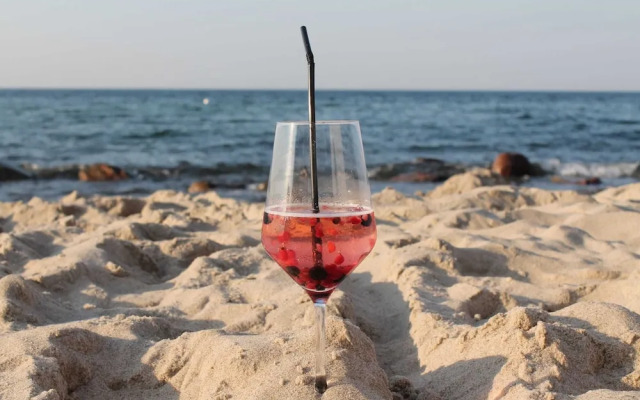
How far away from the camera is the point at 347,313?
2.78m

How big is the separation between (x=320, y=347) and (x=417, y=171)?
10828mm

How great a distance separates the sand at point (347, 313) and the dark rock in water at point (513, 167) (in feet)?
21.1

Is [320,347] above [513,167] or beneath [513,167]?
above

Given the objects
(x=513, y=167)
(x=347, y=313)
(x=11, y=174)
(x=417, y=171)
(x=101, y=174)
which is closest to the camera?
(x=347, y=313)

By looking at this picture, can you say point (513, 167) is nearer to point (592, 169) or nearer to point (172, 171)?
point (592, 169)

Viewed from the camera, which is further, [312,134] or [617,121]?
[617,121]

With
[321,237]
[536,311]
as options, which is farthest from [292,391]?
[536,311]

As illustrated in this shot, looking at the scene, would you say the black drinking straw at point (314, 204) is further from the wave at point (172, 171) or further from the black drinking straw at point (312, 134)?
the wave at point (172, 171)

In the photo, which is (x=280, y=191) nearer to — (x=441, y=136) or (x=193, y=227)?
(x=193, y=227)

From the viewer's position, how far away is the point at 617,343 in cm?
225

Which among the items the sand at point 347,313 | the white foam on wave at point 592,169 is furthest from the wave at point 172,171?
the sand at point 347,313

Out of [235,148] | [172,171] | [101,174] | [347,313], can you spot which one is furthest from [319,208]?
[235,148]

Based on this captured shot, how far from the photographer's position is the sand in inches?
80.4

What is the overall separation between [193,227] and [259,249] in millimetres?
1394
